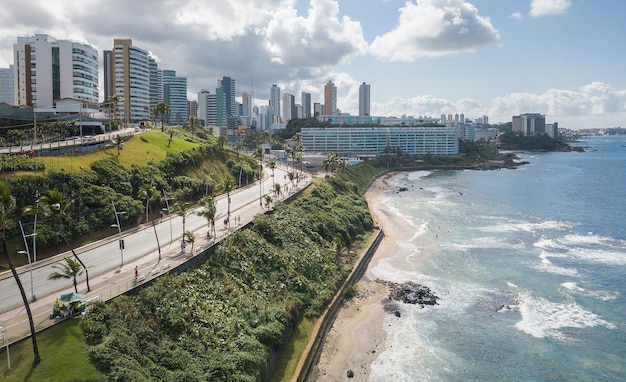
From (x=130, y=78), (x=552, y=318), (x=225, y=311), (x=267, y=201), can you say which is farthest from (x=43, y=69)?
(x=552, y=318)

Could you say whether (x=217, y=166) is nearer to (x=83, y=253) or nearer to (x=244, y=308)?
(x=83, y=253)

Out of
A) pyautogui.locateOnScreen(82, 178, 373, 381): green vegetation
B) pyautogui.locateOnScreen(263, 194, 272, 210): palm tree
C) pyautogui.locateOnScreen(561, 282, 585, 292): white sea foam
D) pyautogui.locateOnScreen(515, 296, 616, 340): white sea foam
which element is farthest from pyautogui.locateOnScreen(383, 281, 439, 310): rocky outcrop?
pyautogui.locateOnScreen(263, 194, 272, 210): palm tree

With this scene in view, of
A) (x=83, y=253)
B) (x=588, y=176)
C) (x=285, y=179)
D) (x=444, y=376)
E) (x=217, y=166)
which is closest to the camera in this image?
(x=444, y=376)

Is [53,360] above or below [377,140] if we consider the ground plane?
below

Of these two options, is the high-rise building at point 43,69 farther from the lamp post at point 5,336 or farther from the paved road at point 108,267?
the lamp post at point 5,336

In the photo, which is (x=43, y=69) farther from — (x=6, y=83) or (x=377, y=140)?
(x=377, y=140)

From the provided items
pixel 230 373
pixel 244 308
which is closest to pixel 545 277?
pixel 244 308
